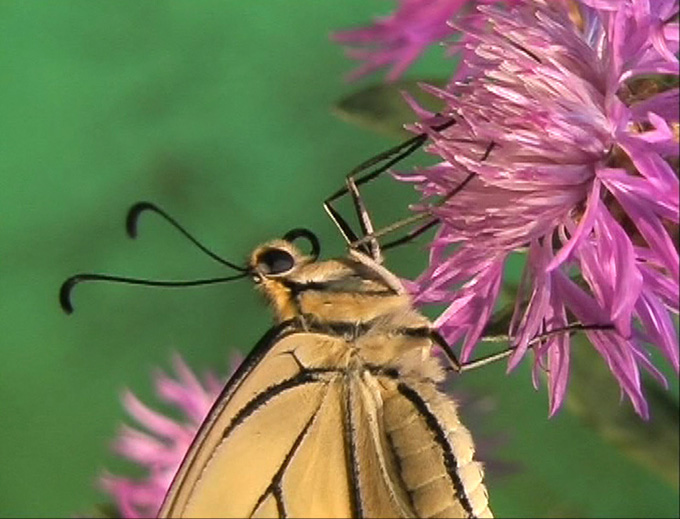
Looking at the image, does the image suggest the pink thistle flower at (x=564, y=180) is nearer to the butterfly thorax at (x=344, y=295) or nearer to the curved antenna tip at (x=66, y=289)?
the butterfly thorax at (x=344, y=295)

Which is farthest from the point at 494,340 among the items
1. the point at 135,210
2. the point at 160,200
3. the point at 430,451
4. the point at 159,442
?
the point at 160,200

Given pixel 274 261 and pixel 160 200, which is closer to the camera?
pixel 274 261

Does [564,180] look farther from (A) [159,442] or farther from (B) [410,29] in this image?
(A) [159,442]

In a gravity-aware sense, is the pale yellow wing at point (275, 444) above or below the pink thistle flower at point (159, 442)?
above

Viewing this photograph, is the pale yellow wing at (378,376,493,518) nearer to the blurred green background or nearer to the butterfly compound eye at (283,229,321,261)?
the butterfly compound eye at (283,229,321,261)

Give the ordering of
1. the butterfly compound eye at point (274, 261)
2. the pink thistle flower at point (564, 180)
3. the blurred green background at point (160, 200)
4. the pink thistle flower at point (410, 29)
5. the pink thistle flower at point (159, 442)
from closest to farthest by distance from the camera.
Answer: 1. the pink thistle flower at point (564, 180)
2. the butterfly compound eye at point (274, 261)
3. the pink thistle flower at point (410, 29)
4. the pink thistle flower at point (159, 442)
5. the blurred green background at point (160, 200)

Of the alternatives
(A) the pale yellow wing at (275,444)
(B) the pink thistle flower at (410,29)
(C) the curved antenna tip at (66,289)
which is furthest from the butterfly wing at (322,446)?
(B) the pink thistle flower at (410,29)
